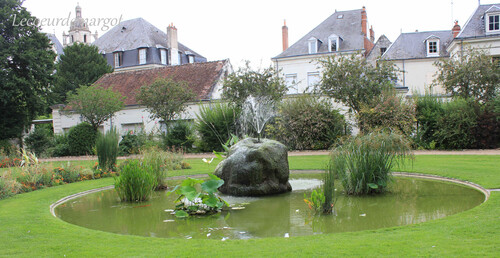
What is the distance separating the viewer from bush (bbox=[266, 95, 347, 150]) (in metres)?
19.8

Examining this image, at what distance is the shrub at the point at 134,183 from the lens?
8.55 meters

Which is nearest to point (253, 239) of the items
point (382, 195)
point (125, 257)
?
point (125, 257)

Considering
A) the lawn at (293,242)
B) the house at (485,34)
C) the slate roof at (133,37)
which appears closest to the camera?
the lawn at (293,242)

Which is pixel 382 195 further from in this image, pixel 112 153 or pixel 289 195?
pixel 112 153

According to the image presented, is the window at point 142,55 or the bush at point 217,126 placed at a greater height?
the window at point 142,55

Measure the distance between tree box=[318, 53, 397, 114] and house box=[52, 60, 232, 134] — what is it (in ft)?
27.3

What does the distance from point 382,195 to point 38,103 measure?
23573 mm

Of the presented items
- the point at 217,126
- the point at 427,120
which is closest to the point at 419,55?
the point at 427,120

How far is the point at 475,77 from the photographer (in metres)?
21.0

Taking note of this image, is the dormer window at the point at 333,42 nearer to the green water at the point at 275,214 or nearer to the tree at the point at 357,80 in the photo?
the tree at the point at 357,80

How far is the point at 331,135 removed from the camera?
19.9m

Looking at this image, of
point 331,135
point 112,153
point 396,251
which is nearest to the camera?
point 396,251

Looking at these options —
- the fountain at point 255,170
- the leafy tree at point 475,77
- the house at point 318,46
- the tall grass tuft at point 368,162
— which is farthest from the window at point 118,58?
the tall grass tuft at point 368,162

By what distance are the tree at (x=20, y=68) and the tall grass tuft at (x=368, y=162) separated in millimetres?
21565
